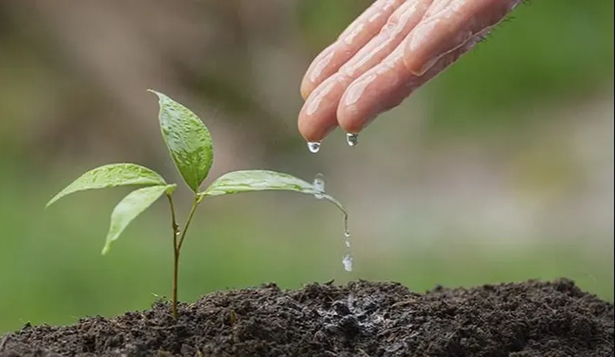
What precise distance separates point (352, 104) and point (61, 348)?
31 cm

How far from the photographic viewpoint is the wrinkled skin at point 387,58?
697 millimetres

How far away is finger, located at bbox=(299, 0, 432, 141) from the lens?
748mm

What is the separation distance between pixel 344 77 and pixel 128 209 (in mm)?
300

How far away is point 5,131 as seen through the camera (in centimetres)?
179

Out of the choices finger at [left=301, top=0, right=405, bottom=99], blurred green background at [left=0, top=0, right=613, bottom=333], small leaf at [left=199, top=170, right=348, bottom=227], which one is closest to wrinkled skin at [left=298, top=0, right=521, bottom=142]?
finger at [left=301, top=0, right=405, bottom=99]

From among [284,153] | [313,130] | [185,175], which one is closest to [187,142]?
[185,175]

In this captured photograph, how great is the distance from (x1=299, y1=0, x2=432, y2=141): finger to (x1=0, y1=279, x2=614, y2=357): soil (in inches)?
5.7

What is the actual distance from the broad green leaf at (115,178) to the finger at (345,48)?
26 cm

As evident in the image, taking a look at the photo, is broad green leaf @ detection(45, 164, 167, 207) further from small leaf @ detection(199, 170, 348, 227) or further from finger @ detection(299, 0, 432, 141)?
finger @ detection(299, 0, 432, 141)

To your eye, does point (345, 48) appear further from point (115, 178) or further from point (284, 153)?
point (284, 153)

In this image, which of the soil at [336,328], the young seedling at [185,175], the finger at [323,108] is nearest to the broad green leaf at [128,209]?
the young seedling at [185,175]

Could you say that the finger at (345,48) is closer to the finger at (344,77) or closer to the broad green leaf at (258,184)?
the finger at (344,77)

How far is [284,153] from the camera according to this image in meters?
1.36

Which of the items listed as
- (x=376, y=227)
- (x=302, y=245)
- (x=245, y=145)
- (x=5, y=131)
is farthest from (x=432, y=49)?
(x=5, y=131)
